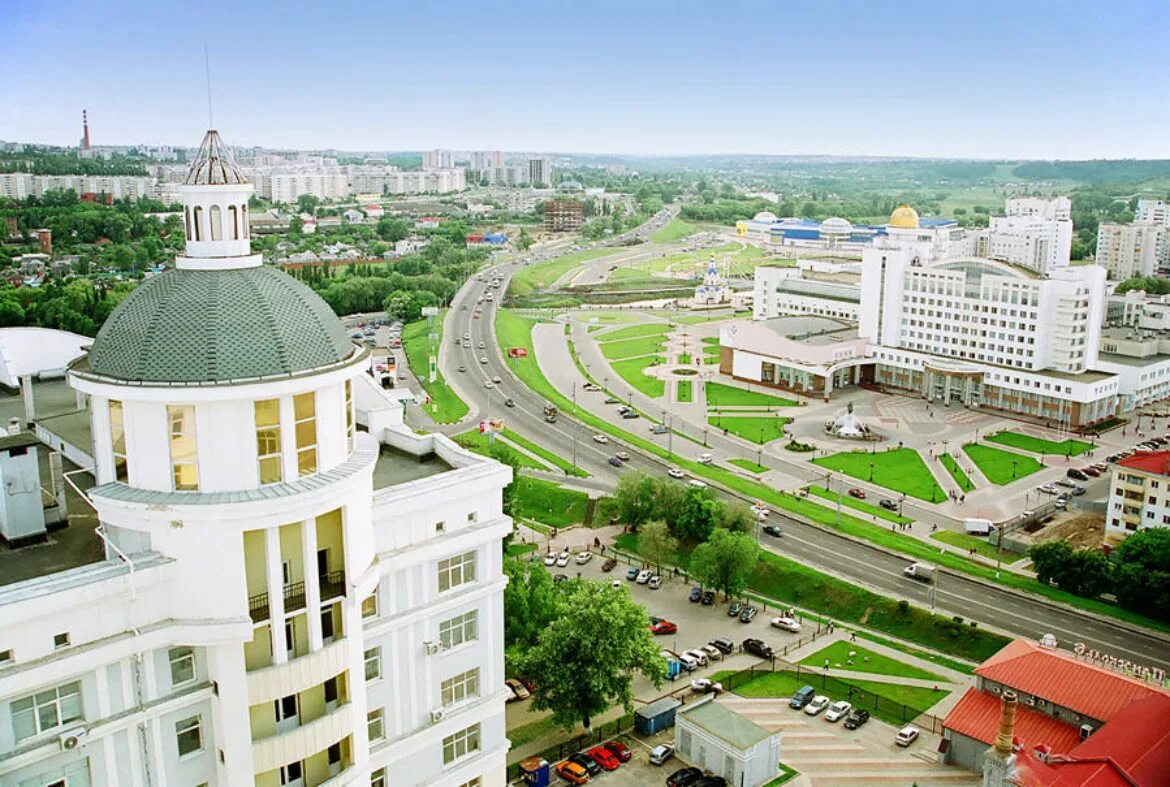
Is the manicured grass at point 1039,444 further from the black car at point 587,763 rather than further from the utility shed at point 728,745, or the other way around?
the black car at point 587,763

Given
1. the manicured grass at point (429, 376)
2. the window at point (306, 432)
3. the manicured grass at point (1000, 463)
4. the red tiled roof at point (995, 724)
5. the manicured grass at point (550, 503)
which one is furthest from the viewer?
the manicured grass at point (429, 376)

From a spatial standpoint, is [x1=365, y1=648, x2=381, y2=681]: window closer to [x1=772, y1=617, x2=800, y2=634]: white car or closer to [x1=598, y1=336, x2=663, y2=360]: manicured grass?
[x1=772, y1=617, x2=800, y2=634]: white car

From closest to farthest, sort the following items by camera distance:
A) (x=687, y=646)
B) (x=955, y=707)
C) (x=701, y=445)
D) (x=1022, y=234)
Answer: (x=955, y=707), (x=687, y=646), (x=701, y=445), (x=1022, y=234)

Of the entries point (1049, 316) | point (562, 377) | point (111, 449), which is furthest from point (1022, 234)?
point (111, 449)

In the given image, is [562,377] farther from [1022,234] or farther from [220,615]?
[1022,234]

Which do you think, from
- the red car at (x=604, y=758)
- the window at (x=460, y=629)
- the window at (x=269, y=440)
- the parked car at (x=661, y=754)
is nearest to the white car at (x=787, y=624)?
the parked car at (x=661, y=754)

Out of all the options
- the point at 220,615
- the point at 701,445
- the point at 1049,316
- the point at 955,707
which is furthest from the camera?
the point at 1049,316

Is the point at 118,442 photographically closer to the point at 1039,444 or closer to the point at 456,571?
the point at 456,571

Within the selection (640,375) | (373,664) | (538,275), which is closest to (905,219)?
(538,275)
